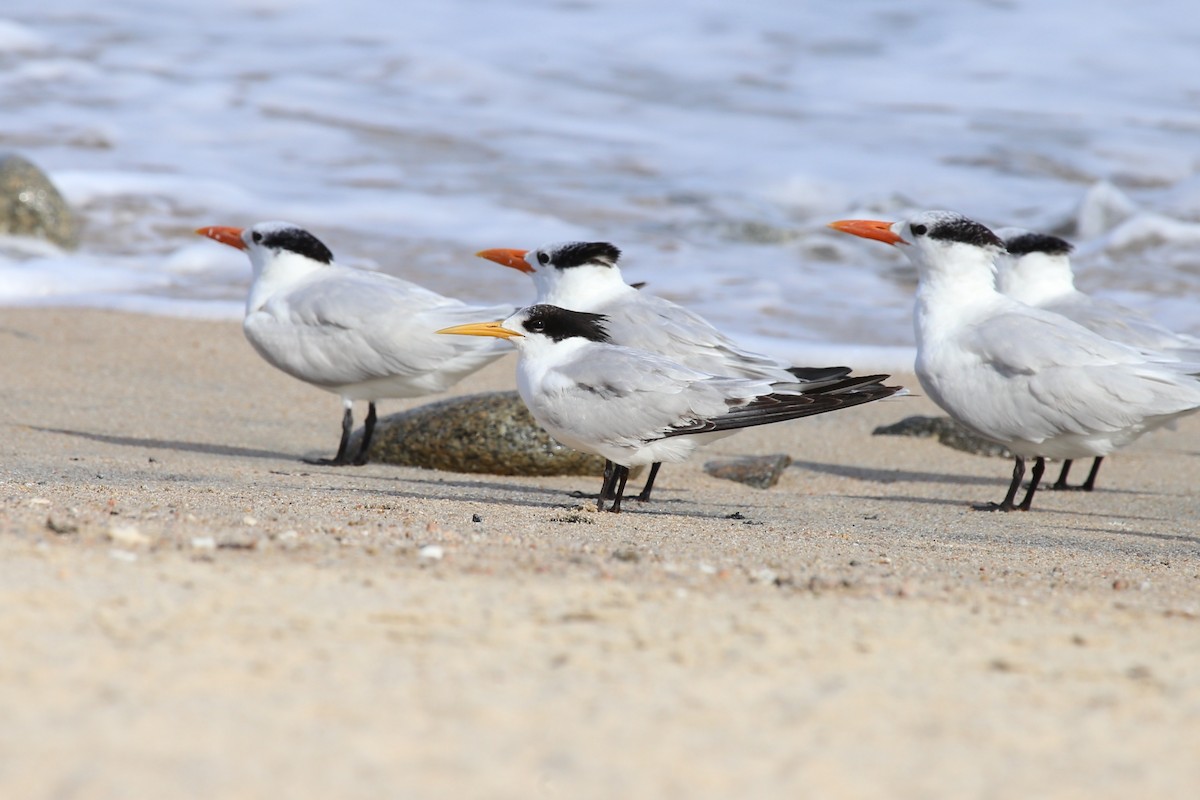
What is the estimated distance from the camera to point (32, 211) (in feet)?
36.7

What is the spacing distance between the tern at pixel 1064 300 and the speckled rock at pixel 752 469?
1404 mm

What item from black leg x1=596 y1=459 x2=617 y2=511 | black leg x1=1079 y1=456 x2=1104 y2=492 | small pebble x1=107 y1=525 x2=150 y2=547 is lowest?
black leg x1=596 y1=459 x2=617 y2=511

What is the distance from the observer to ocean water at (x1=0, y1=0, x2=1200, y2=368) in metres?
11.3

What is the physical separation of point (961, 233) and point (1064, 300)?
4.71ft

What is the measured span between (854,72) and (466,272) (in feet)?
32.6

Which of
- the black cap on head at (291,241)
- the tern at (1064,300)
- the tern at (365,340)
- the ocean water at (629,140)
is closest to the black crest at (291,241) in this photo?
the black cap on head at (291,241)

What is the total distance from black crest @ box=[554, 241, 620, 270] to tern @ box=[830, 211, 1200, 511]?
53.7 inches

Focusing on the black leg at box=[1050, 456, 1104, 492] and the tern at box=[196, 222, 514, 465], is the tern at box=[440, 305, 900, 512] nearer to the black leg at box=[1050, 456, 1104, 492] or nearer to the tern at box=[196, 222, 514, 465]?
the tern at box=[196, 222, 514, 465]

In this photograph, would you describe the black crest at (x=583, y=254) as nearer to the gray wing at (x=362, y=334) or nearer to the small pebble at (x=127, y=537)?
the gray wing at (x=362, y=334)

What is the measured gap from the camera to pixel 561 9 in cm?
2152

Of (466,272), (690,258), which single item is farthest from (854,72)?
(466,272)

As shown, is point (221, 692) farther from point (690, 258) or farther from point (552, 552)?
point (690, 258)

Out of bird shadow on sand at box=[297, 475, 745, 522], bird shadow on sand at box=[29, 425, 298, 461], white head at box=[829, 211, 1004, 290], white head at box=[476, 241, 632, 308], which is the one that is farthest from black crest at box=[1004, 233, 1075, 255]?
bird shadow on sand at box=[29, 425, 298, 461]

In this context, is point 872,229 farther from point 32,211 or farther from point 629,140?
point 629,140
